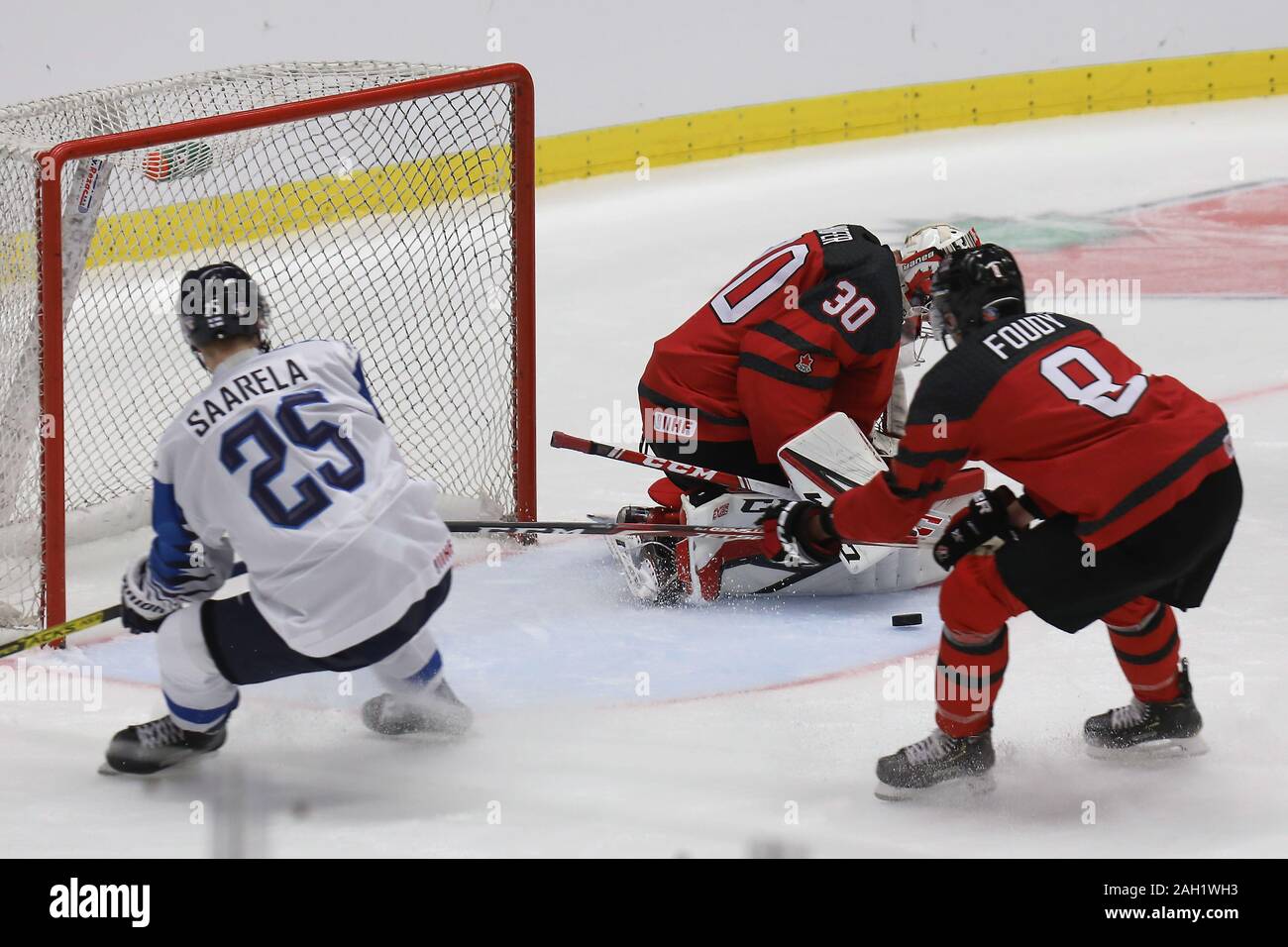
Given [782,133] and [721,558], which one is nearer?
[721,558]

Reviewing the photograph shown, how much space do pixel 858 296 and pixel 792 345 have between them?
16cm

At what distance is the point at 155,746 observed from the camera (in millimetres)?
2674

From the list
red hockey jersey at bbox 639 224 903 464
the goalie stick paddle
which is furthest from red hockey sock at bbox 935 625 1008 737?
red hockey jersey at bbox 639 224 903 464

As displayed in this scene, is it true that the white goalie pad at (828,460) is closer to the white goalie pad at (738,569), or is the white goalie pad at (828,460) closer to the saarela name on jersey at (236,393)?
the white goalie pad at (738,569)

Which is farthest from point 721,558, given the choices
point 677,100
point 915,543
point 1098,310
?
point 677,100

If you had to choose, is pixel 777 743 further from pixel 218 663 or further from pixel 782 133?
pixel 782 133

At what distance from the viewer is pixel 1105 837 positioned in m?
2.40

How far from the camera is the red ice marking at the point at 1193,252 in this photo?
5.77 metres

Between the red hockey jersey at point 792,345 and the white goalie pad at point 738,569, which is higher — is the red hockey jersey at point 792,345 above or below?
above

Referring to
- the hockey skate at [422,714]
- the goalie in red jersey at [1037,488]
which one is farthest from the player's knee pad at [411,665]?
the goalie in red jersey at [1037,488]

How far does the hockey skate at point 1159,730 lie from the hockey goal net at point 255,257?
1754 mm

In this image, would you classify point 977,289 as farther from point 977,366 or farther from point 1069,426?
point 1069,426

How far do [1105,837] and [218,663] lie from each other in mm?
1351
